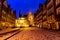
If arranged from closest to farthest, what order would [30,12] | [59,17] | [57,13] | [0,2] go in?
[59,17] → [57,13] → [0,2] → [30,12]

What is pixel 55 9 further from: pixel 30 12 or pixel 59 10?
pixel 30 12

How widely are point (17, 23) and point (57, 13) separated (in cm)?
10987

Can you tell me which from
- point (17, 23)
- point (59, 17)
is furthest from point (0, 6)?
point (17, 23)

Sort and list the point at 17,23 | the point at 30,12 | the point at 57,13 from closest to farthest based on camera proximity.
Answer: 1. the point at 57,13
2. the point at 17,23
3. the point at 30,12

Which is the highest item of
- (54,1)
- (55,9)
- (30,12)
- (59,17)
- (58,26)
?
(30,12)

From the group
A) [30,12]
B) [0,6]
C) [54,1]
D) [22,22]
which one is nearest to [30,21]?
[22,22]

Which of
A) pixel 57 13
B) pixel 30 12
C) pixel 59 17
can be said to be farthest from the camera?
pixel 30 12

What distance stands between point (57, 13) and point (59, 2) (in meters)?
4.73

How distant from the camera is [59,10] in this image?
45906mm

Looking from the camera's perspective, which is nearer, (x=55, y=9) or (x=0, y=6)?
(x=55, y=9)

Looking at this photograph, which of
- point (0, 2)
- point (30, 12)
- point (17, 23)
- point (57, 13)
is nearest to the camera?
point (57, 13)

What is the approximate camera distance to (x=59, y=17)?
1735 inches

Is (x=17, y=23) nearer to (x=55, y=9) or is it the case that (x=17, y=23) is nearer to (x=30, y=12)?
(x=30, y=12)

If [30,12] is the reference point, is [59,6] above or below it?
below
